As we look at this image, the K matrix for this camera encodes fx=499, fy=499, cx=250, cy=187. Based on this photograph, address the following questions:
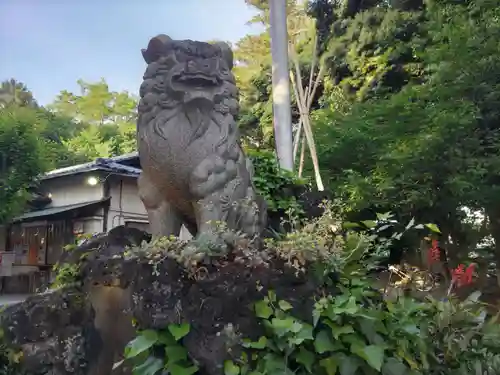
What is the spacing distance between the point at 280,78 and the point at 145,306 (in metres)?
6.62

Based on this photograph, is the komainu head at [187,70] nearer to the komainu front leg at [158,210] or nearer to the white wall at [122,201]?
the komainu front leg at [158,210]

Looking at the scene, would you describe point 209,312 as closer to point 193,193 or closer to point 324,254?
point 324,254

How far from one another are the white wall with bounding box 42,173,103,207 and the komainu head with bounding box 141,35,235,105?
21.2ft

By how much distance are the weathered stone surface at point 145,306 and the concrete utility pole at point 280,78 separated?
219 inches

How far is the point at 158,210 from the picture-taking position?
334 centimetres

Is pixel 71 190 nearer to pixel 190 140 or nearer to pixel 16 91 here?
pixel 190 140

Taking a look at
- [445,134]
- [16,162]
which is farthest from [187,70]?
[16,162]

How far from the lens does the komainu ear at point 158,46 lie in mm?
3246

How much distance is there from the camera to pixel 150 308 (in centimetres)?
239

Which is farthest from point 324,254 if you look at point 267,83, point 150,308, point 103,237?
point 267,83

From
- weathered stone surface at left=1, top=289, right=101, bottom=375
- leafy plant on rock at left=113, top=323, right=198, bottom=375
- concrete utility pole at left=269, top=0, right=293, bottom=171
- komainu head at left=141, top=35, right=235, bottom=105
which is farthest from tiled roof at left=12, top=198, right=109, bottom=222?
leafy plant on rock at left=113, top=323, right=198, bottom=375

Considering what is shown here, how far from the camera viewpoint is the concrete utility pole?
330 inches

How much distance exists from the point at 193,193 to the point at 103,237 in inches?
28.5

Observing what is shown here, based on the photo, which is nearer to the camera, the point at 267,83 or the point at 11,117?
the point at 11,117
